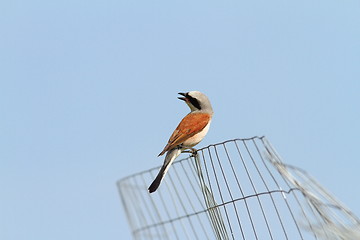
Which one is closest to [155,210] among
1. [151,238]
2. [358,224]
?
[151,238]

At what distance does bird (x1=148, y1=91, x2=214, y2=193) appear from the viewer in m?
6.11

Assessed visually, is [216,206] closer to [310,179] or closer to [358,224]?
[310,179]

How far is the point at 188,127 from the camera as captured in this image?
6.59 m

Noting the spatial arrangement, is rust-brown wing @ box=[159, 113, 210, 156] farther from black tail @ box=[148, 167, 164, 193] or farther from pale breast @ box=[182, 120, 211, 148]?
black tail @ box=[148, 167, 164, 193]

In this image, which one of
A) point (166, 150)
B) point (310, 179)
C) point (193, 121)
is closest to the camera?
point (310, 179)

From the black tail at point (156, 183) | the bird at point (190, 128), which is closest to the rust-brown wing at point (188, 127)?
Answer: the bird at point (190, 128)

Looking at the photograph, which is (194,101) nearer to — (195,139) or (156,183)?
(195,139)

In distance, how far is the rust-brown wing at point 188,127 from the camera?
6.26 metres

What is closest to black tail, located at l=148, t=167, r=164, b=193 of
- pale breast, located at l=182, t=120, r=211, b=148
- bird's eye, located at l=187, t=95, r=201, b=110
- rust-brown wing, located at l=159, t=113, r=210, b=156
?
rust-brown wing, located at l=159, t=113, r=210, b=156

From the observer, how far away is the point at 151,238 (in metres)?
4.56

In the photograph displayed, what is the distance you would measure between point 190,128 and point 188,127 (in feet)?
0.08

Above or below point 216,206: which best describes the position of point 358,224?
below

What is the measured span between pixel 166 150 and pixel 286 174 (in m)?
2.37

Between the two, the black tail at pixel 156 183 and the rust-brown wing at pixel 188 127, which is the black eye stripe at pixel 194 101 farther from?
the black tail at pixel 156 183
